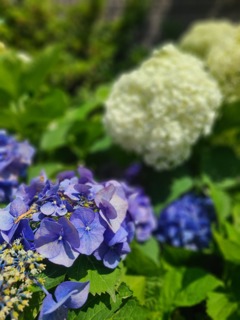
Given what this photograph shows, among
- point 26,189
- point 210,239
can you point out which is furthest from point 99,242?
point 210,239

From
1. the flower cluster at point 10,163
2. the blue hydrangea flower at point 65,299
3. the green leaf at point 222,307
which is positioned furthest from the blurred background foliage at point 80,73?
the blue hydrangea flower at point 65,299

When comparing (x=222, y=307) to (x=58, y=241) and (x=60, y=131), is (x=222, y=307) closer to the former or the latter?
(x=58, y=241)

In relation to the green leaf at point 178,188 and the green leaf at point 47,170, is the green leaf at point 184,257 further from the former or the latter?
the green leaf at point 47,170

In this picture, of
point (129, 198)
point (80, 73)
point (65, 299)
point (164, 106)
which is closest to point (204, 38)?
point (164, 106)

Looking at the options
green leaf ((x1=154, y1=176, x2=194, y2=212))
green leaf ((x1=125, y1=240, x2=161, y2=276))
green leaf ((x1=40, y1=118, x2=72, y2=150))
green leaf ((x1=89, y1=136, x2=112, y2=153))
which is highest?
green leaf ((x1=40, y1=118, x2=72, y2=150))

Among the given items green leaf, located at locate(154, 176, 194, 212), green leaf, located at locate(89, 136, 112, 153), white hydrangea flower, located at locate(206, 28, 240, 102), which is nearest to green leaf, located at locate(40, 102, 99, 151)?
green leaf, located at locate(89, 136, 112, 153)

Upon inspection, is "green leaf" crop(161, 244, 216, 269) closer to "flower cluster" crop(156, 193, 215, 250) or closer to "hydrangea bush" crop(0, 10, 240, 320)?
"hydrangea bush" crop(0, 10, 240, 320)
